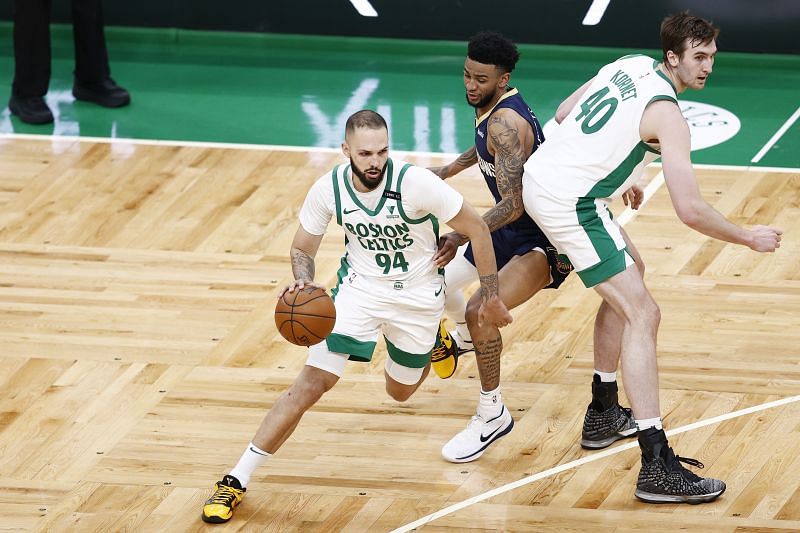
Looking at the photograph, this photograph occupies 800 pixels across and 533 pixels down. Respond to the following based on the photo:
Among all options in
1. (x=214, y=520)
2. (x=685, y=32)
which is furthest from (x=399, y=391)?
(x=685, y=32)

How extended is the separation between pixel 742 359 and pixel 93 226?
13.2 feet

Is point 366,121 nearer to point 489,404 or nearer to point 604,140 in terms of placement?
point 604,140

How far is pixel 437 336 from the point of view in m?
6.32

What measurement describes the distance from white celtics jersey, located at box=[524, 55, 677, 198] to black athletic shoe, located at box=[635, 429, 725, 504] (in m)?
1.03

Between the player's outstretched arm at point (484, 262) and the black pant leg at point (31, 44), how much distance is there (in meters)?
5.85

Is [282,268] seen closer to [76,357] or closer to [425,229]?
[76,357]

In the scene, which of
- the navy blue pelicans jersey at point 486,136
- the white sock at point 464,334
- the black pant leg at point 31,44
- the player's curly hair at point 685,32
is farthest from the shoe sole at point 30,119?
the player's curly hair at point 685,32

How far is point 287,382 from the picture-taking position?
681cm

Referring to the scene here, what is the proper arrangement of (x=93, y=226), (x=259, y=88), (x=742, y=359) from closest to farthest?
(x=742, y=359)
(x=93, y=226)
(x=259, y=88)

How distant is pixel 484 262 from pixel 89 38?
19.9ft

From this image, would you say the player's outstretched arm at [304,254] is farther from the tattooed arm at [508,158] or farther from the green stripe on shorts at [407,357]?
the tattooed arm at [508,158]

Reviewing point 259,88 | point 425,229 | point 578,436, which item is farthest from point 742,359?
point 259,88

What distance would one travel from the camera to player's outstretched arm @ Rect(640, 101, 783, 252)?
5.34m

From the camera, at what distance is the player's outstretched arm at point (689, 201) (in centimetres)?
534
